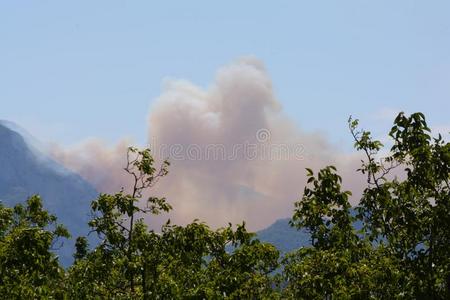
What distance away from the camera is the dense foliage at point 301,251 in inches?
579

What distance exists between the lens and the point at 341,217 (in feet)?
65.4

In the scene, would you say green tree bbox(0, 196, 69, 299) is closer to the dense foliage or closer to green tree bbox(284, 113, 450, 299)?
the dense foliage

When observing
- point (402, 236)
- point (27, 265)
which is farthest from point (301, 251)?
point (27, 265)

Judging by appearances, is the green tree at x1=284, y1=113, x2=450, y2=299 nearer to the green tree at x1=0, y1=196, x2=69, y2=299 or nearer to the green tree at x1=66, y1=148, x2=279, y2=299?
the green tree at x1=66, y1=148, x2=279, y2=299

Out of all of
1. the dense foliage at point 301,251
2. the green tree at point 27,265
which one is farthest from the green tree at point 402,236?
the green tree at point 27,265

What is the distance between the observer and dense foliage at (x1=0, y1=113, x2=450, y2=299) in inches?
579

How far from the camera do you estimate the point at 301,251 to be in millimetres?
19062

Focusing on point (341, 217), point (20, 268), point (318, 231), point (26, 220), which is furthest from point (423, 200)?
point (26, 220)

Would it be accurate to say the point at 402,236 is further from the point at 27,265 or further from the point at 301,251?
the point at 27,265

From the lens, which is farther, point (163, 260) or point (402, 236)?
point (163, 260)

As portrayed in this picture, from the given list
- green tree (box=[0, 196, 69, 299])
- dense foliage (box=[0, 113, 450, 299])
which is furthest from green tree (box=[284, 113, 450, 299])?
green tree (box=[0, 196, 69, 299])

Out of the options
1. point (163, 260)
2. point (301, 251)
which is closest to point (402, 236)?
point (301, 251)

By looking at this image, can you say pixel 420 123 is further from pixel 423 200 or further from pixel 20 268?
pixel 20 268

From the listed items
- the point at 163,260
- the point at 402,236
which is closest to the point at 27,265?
the point at 163,260
